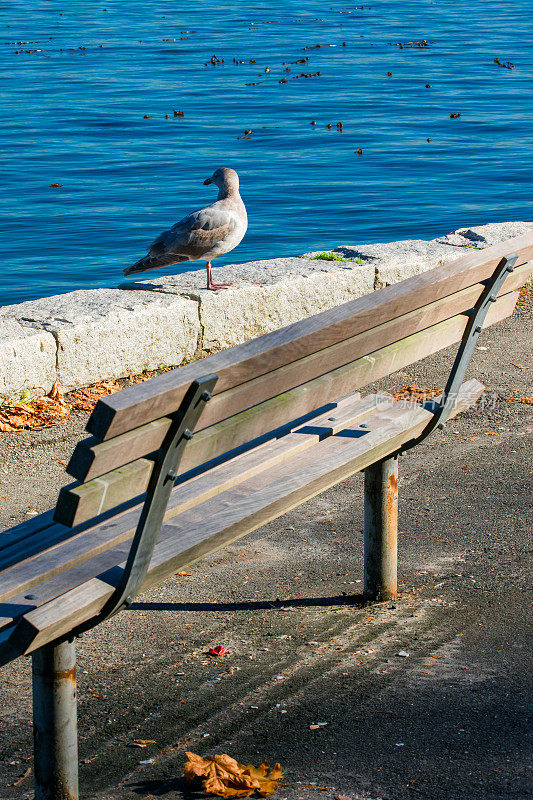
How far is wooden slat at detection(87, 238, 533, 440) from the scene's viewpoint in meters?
2.12

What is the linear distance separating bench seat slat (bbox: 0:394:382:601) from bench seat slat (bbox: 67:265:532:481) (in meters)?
0.32

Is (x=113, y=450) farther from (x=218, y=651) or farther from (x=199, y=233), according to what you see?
(x=199, y=233)

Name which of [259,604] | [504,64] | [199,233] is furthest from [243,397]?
[504,64]

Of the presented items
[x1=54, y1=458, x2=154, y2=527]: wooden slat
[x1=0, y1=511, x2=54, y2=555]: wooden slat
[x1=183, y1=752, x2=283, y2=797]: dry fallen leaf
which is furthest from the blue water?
[x1=54, y1=458, x2=154, y2=527]: wooden slat

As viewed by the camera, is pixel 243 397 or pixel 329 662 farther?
pixel 329 662

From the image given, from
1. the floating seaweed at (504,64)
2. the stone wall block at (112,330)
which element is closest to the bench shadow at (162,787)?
the stone wall block at (112,330)

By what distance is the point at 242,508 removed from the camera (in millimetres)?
2842

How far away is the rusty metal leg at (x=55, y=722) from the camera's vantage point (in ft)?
8.20

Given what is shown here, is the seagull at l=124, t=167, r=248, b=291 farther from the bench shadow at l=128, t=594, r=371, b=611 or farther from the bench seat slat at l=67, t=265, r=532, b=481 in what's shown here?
the bench seat slat at l=67, t=265, r=532, b=481

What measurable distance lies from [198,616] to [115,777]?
0.96 m

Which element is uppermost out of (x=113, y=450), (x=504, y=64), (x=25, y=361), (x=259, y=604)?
(x=504, y=64)

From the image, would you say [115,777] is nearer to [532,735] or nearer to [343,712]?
[343,712]

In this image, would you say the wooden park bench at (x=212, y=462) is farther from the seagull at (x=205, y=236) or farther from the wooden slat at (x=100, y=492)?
the seagull at (x=205, y=236)

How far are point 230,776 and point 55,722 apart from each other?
19.2 inches
